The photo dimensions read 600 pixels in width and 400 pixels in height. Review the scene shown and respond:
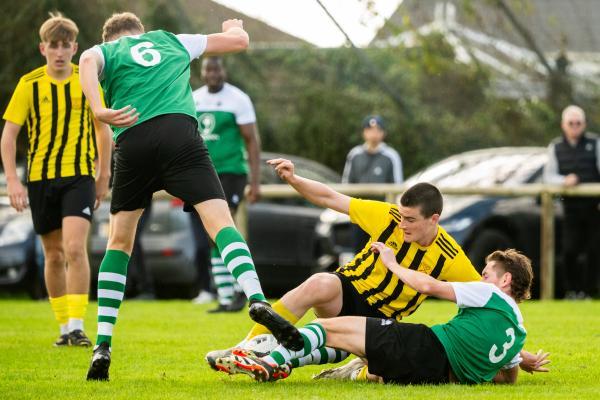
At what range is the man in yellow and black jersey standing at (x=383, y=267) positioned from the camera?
662 centimetres

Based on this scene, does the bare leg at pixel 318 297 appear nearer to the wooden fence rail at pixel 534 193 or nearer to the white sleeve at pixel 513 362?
the white sleeve at pixel 513 362

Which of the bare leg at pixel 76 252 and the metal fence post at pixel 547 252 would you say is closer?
the bare leg at pixel 76 252

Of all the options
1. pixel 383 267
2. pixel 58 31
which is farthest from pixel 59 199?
pixel 383 267

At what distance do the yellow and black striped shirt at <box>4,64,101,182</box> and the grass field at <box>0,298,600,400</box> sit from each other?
122 cm

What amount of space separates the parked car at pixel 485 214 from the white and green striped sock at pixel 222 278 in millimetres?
2568

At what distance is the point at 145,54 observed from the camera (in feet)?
22.1

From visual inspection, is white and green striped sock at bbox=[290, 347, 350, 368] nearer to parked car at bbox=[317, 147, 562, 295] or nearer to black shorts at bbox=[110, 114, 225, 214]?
black shorts at bbox=[110, 114, 225, 214]

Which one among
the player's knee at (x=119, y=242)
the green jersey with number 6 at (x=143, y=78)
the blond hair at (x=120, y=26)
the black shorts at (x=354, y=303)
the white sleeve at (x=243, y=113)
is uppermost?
the blond hair at (x=120, y=26)

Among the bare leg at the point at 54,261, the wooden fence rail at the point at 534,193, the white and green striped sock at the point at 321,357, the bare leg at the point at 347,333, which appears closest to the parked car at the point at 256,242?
the wooden fence rail at the point at 534,193

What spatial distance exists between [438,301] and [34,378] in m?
7.66

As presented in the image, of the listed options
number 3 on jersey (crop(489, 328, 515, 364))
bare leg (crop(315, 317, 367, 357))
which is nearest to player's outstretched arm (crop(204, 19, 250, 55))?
bare leg (crop(315, 317, 367, 357))

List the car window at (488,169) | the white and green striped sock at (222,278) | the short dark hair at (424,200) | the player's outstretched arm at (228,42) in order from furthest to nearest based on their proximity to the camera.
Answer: the car window at (488,169)
the white and green striped sock at (222,278)
the player's outstretched arm at (228,42)
the short dark hair at (424,200)

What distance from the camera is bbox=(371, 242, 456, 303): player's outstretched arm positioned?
6.30 m

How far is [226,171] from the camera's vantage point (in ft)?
38.6
